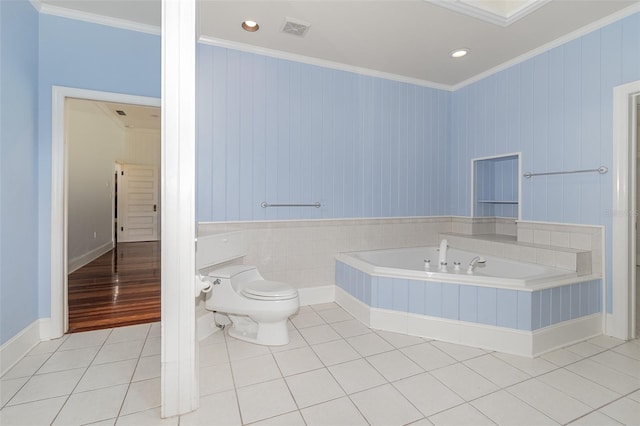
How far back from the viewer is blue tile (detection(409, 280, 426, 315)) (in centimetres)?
239

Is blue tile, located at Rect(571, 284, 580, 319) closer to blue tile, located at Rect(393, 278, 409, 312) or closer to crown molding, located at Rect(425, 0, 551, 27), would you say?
blue tile, located at Rect(393, 278, 409, 312)

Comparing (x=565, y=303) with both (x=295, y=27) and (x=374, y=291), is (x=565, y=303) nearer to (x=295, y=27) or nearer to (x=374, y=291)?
(x=374, y=291)

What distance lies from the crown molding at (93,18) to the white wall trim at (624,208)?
12.4 ft

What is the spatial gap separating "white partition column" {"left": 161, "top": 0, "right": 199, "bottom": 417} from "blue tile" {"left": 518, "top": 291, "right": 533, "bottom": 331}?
2.13 meters

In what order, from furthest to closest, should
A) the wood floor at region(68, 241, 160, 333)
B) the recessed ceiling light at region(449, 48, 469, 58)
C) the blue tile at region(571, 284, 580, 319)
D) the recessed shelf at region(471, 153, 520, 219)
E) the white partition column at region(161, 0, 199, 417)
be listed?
1. the recessed shelf at region(471, 153, 520, 219)
2. the recessed ceiling light at region(449, 48, 469, 58)
3. the wood floor at region(68, 241, 160, 333)
4. the blue tile at region(571, 284, 580, 319)
5. the white partition column at region(161, 0, 199, 417)

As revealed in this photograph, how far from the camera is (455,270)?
2.91 metres

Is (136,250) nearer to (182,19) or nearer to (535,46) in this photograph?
(182,19)

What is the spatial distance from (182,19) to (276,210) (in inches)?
71.5

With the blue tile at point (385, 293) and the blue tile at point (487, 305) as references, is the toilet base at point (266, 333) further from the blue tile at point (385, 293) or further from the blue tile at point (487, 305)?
the blue tile at point (487, 305)

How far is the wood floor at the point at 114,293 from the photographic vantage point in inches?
104

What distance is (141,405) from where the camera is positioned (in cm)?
155

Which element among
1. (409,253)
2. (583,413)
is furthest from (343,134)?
(583,413)

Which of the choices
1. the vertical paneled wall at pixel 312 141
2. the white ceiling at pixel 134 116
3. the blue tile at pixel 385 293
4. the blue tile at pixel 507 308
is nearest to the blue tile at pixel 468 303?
the blue tile at pixel 507 308

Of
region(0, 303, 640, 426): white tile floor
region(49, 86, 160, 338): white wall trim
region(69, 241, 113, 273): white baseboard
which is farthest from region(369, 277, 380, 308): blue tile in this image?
region(69, 241, 113, 273): white baseboard
